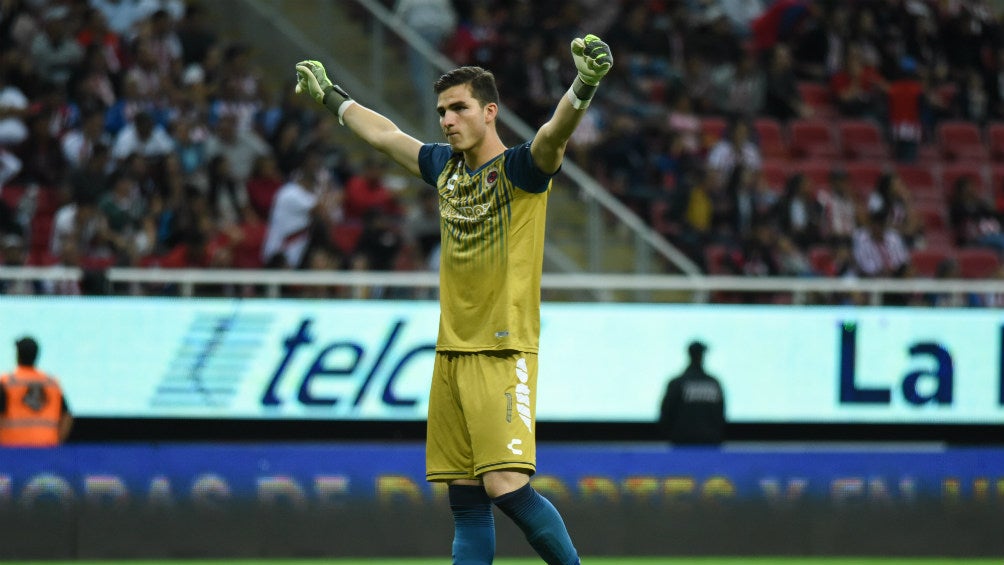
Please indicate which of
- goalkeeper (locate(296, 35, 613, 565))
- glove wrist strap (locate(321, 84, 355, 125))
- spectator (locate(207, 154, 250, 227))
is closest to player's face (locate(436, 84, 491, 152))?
goalkeeper (locate(296, 35, 613, 565))

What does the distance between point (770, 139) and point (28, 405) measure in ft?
31.6

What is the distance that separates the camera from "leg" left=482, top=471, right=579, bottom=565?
5.52m

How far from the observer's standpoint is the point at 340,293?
13195mm

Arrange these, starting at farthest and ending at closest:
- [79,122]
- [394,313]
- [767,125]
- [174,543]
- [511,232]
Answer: [767,125] → [79,122] → [394,313] → [174,543] → [511,232]

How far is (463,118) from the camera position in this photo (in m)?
5.62

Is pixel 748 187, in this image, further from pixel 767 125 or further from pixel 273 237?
pixel 273 237

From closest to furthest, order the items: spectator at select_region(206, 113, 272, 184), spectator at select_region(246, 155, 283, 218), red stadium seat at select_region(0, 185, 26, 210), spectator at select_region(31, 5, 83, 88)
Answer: red stadium seat at select_region(0, 185, 26, 210), spectator at select_region(246, 155, 283, 218), spectator at select_region(206, 113, 272, 184), spectator at select_region(31, 5, 83, 88)

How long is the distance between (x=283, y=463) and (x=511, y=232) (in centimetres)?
383

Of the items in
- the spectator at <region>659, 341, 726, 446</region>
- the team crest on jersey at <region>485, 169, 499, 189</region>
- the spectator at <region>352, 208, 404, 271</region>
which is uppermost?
the team crest on jersey at <region>485, 169, 499, 189</region>

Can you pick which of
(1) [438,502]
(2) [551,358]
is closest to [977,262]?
(2) [551,358]

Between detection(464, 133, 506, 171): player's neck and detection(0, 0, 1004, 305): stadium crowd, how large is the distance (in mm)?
7581

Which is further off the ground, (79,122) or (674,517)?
(79,122)

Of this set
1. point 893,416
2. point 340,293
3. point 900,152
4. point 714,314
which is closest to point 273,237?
point 340,293

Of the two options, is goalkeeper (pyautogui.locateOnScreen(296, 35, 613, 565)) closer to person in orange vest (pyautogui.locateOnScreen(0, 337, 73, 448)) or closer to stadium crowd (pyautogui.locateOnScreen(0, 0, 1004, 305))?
person in orange vest (pyautogui.locateOnScreen(0, 337, 73, 448))
